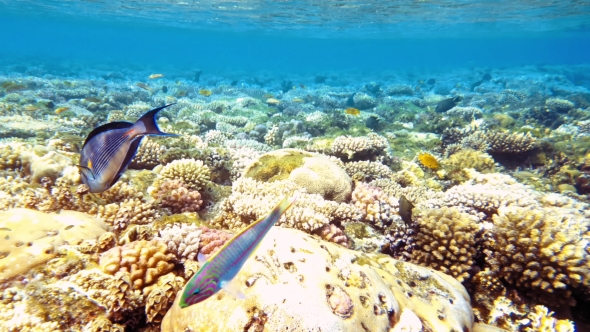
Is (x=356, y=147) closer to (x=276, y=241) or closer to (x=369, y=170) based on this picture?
(x=369, y=170)

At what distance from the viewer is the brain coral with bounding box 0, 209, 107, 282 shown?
265cm

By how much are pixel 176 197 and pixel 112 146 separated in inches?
122

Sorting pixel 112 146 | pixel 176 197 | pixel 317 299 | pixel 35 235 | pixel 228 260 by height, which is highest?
pixel 112 146

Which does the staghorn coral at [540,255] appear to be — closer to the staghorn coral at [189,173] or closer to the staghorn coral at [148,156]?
the staghorn coral at [189,173]

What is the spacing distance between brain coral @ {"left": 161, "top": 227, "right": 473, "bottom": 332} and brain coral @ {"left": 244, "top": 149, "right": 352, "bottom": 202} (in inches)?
99.3

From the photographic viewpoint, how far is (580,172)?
815 cm

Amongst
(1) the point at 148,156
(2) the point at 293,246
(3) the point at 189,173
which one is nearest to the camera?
(2) the point at 293,246

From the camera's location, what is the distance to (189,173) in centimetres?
532

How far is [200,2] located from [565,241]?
37897 millimetres

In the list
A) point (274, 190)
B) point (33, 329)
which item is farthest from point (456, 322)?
point (33, 329)

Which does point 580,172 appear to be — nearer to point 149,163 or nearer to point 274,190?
point 274,190

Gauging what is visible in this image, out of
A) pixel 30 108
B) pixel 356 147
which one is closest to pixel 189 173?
pixel 356 147

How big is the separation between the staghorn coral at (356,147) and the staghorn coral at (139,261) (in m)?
6.05

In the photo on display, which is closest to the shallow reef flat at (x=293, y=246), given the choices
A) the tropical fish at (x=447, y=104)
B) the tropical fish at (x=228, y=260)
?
the tropical fish at (x=228, y=260)
